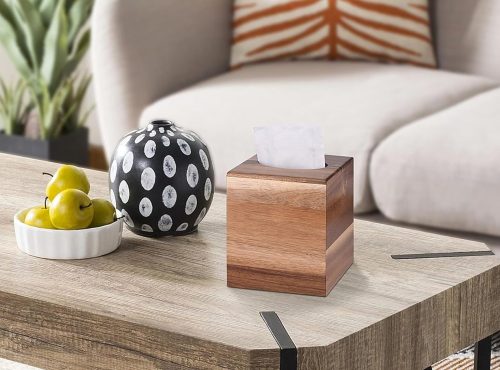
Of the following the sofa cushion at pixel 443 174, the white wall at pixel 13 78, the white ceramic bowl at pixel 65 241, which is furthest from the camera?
the white wall at pixel 13 78

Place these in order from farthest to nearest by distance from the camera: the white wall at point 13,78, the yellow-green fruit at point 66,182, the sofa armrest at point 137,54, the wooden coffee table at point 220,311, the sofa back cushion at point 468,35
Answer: the white wall at point 13,78 < the sofa back cushion at point 468,35 < the sofa armrest at point 137,54 < the yellow-green fruit at point 66,182 < the wooden coffee table at point 220,311

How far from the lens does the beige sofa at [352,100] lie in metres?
2.06

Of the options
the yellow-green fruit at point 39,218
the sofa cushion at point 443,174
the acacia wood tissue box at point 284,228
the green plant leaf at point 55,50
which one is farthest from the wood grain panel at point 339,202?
the green plant leaf at point 55,50

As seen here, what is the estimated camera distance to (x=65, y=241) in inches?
53.6

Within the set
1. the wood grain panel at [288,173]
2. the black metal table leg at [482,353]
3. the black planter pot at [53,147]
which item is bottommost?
the black planter pot at [53,147]

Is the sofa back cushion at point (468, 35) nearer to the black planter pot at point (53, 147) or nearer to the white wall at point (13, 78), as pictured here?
the black planter pot at point (53, 147)

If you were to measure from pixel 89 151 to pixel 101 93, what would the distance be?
111 cm

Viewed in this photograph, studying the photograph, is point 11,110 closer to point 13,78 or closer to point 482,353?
point 13,78

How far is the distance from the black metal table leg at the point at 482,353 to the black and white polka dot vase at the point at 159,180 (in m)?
0.44

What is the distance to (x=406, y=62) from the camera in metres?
2.70

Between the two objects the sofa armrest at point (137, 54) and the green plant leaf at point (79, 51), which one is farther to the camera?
the green plant leaf at point (79, 51)

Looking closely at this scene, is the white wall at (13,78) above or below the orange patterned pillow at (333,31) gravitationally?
below

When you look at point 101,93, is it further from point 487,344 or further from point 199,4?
point 487,344

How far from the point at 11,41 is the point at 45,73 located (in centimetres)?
14
